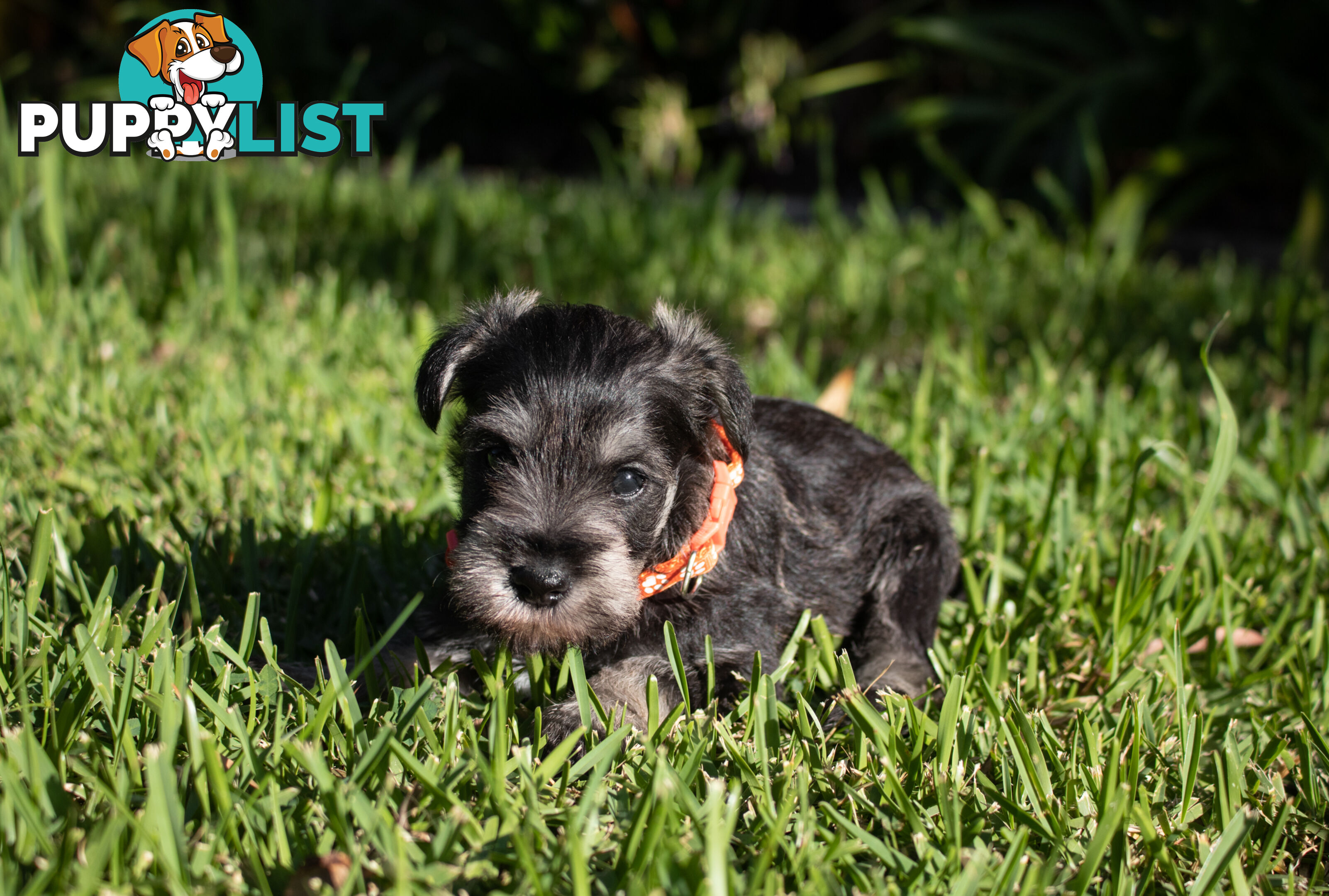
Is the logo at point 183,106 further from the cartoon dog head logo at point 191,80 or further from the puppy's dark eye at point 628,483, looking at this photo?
→ the puppy's dark eye at point 628,483

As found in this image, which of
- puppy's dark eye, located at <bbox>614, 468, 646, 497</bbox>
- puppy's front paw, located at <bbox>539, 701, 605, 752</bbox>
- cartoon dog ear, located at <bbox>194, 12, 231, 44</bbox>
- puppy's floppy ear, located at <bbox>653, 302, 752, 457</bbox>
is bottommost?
puppy's front paw, located at <bbox>539, 701, 605, 752</bbox>

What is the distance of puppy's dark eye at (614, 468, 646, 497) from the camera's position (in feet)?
8.07

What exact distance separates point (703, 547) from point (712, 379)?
0.42 meters

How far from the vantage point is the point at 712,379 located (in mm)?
2598

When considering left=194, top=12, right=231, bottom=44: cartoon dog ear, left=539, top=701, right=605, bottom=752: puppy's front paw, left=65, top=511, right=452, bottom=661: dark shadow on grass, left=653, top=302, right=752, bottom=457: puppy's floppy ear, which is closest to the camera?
left=539, top=701, right=605, bottom=752: puppy's front paw

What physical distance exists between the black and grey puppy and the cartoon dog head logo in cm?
279

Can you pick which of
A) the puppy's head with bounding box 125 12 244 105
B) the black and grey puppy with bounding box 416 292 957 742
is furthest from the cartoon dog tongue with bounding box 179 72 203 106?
the black and grey puppy with bounding box 416 292 957 742

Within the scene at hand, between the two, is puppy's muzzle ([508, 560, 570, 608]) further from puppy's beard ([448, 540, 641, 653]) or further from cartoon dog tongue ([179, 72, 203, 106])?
cartoon dog tongue ([179, 72, 203, 106])

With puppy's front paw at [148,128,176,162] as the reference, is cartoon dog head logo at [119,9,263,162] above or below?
above

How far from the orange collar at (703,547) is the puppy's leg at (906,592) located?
0.64 meters

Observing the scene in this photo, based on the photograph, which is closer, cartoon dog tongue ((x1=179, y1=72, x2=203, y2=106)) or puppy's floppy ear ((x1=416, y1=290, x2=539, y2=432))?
puppy's floppy ear ((x1=416, y1=290, x2=539, y2=432))

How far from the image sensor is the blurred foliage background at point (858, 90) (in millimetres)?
7840

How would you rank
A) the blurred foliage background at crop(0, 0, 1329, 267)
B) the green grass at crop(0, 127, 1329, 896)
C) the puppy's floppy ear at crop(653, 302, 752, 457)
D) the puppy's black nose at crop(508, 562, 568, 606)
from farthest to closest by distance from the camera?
the blurred foliage background at crop(0, 0, 1329, 267), the puppy's floppy ear at crop(653, 302, 752, 457), the puppy's black nose at crop(508, 562, 568, 606), the green grass at crop(0, 127, 1329, 896)

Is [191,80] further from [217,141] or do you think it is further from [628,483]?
[628,483]
